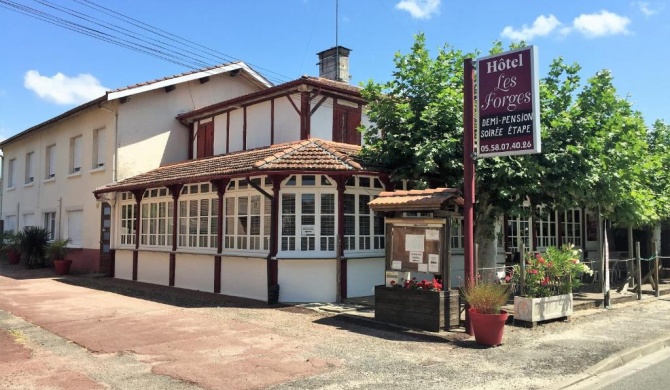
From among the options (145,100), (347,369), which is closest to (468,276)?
(347,369)

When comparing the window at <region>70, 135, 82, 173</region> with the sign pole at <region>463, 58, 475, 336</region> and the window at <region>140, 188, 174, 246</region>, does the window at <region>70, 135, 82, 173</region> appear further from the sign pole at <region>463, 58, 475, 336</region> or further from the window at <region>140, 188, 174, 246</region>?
the sign pole at <region>463, 58, 475, 336</region>

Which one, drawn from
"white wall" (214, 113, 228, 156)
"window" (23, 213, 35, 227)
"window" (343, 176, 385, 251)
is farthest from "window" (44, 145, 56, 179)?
"window" (343, 176, 385, 251)

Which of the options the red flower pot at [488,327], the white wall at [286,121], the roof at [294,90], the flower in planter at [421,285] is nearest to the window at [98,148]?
the roof at [294,90]

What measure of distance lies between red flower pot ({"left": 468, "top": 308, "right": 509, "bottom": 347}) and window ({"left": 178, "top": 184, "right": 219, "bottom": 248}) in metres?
8.06

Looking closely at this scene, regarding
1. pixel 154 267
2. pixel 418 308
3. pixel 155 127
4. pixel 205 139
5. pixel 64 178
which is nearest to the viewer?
pixel 418 308

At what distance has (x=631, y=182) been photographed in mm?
12742

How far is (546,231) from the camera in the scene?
18.6 metres

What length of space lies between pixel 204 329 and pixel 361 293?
Answer: 4.60m

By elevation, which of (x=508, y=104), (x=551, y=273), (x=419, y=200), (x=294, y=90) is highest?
(x=294, y=90)

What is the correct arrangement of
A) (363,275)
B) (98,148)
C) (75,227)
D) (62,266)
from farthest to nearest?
(75,227) → (98,148) → (62,266) → (363,275)

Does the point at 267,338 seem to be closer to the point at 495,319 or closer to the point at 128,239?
the point at 495,319

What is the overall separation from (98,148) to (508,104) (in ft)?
52.7

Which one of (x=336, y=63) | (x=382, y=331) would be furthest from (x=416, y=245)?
(x=336, y=63)

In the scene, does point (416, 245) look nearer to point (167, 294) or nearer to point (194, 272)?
point (167, 294)
